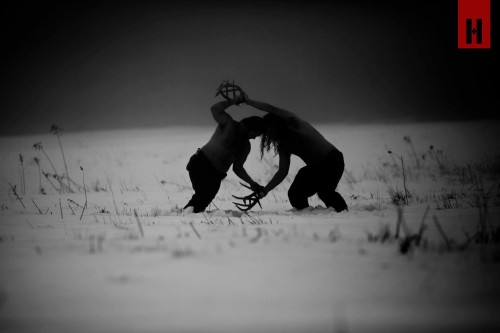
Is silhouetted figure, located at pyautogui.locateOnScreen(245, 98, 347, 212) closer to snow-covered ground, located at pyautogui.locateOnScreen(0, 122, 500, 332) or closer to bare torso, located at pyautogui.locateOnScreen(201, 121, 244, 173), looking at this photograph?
bare torso, located at pyautogui.locateOnScreen(201, 121, 244, 173)

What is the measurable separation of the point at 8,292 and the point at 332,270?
177 cm

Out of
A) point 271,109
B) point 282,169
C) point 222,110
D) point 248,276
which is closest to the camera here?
point 248,276

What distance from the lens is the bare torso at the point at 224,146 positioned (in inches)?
226

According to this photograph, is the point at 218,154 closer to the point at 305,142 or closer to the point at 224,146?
the point at 224,146

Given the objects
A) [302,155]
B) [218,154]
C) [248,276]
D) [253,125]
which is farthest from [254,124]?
[248,276]

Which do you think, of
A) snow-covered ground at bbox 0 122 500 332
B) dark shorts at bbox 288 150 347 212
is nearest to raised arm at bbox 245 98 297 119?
dark shorts at bbox 288 150 347 212

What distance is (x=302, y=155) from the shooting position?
18.6 ft

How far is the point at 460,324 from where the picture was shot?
6.40 ft

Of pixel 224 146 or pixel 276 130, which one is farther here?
pixel 224 146

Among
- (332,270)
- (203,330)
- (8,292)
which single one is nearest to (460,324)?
(332,270)

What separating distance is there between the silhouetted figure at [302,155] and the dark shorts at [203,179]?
0.65 metres

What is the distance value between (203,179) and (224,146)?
508 mm

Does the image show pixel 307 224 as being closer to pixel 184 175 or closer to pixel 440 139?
pixel 184 175

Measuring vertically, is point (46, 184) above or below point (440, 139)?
below
